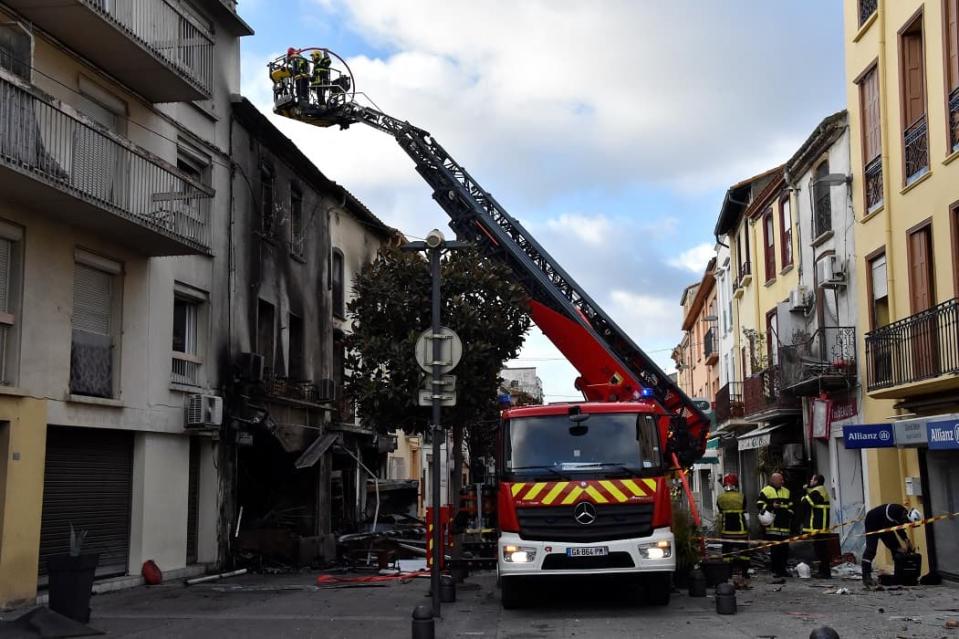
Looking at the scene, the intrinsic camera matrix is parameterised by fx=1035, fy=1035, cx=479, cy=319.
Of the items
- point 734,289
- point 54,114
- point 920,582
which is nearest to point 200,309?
point 54,114

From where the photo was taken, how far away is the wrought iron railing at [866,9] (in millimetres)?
18891

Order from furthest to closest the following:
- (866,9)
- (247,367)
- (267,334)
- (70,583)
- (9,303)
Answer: (267,334)
(247,367)
(866,9)
(9,303)
(70,583)

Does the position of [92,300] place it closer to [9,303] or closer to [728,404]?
[9,303]

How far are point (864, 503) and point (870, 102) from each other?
25.2ft

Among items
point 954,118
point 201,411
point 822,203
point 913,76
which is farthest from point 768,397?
point 201,411

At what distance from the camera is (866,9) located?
19312 millimetres

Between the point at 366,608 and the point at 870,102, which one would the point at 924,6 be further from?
the point at 366,608

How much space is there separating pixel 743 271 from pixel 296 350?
45.5 ft

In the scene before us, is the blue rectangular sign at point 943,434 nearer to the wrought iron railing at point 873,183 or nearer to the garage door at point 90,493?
the wrought iron railing at point 873,183

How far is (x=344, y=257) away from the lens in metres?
27.4

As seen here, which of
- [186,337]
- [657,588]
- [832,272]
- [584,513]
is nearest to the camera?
[584,513]

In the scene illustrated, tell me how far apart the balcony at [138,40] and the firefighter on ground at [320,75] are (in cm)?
198

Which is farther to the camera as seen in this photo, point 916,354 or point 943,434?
point 916,354

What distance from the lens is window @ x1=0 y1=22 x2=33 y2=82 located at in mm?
13305
